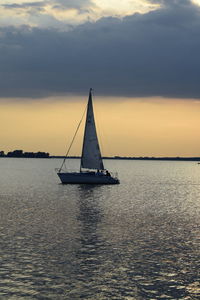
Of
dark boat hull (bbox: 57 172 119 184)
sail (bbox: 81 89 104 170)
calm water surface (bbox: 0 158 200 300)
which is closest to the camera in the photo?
calm water surface (bbox: 0 158 200 300)

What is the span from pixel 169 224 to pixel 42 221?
14036mm

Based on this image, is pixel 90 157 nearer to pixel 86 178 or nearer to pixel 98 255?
pixel 86 178

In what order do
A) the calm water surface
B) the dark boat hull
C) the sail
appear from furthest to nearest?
1. the dark boat hull
2. the sail
3. the calm water surface

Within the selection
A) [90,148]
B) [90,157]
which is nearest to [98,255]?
[90,157]

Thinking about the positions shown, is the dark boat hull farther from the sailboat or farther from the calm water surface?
the calm water surface

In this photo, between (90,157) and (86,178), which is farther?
(86,178)

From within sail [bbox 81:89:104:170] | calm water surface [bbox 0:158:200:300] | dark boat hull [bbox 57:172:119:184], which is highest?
sail [bbox 81:89:104:170]

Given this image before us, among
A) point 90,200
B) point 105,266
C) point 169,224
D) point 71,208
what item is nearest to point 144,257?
point 105,266

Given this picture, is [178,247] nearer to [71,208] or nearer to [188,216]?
[188,216]

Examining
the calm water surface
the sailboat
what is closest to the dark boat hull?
the sailboat

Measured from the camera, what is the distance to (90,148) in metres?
96.4

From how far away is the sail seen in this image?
96062 millimetres

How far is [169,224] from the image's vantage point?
50062mm

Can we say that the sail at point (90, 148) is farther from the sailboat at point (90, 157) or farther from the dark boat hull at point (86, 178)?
the dark boat hull at point (86, 178)
